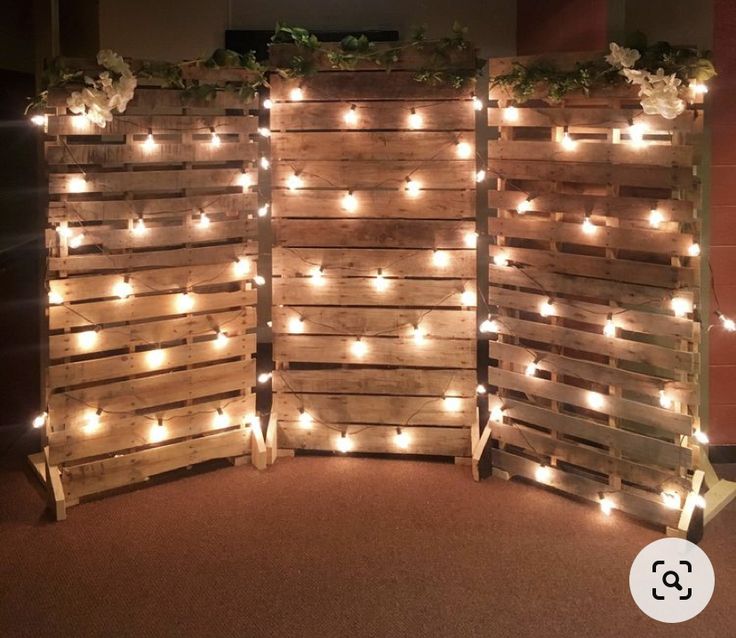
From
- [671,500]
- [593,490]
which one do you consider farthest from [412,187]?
[671,500]

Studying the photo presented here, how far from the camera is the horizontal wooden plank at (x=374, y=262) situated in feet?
14.0

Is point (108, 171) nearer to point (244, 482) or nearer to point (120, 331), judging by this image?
point (120, 331)

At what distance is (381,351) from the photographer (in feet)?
14.4

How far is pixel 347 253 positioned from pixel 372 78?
0.94 m

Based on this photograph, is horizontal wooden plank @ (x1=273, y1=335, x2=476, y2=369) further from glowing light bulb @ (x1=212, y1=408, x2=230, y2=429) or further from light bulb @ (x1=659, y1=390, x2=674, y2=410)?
light bulb @ (x1=659, y1=390, x2=674, y2=410)

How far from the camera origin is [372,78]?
4.17 meters

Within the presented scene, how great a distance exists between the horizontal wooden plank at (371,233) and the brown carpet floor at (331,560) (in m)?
1.26

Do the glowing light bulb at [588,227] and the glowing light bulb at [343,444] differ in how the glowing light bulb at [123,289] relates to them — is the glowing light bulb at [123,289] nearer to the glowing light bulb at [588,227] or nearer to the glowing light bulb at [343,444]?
the glowing light bulb at [343,444]

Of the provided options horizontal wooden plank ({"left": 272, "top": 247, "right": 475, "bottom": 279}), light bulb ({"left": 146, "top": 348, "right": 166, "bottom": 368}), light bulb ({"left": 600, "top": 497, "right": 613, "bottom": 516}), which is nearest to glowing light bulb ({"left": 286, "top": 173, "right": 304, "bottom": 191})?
horizontal wooden plank ({"left": 272, "top": 247, "right": 475, "bottom": 279})

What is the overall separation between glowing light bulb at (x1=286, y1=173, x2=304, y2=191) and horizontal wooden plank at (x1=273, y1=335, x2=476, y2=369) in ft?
2.74

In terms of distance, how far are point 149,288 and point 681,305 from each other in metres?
2.62

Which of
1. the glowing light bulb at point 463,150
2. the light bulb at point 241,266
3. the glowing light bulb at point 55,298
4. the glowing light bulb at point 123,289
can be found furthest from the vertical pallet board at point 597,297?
the glowing light bulb at point 55,298

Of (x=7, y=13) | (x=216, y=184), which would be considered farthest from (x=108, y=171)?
(x=7, y=13)

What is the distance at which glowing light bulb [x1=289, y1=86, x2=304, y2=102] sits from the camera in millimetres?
4219
